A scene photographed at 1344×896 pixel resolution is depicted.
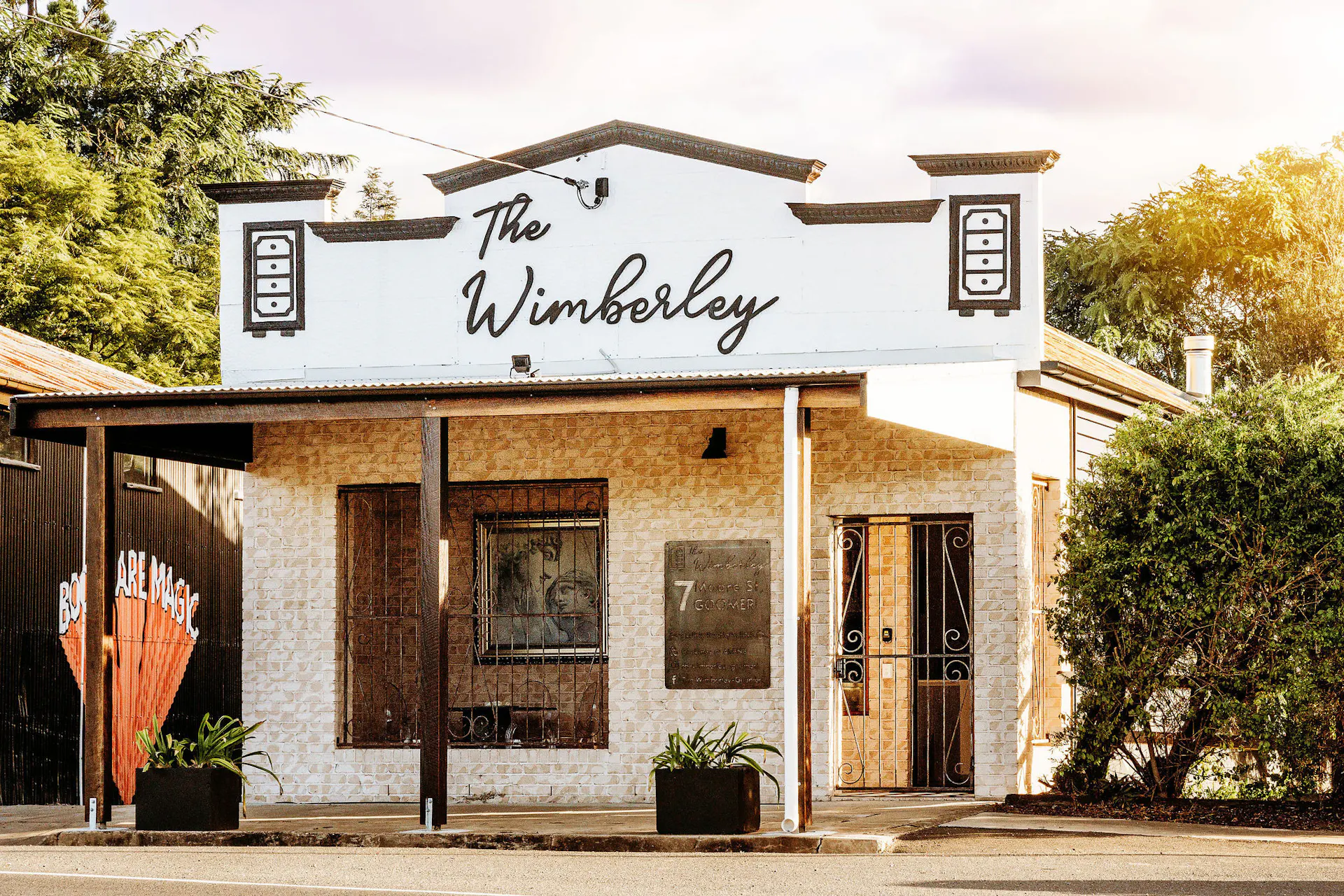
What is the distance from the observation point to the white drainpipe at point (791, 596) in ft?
34.9

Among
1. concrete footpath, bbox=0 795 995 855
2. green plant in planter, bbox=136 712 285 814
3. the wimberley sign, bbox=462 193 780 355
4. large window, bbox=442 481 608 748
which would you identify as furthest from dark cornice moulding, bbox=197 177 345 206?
concrete footpath, bbox=0 795 995 855

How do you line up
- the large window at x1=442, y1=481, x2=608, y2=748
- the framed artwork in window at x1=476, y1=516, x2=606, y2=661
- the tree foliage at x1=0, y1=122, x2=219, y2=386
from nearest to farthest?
1. the large window at x1=442, y1=481, x2=608, y2=748
2. the framed artwork in window at x1=476, y1=516, x2=606, y2=661
3. the tree foliage at x1=0, y1=122, x2=219, y2=386

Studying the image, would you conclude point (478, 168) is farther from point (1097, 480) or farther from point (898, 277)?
point (1097, 480)

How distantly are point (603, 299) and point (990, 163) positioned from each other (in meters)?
3.13

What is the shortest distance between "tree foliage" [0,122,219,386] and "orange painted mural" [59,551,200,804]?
41.5 ft

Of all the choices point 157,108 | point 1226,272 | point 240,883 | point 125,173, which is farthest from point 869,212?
point 1226,272

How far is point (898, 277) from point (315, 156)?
23.7 metres

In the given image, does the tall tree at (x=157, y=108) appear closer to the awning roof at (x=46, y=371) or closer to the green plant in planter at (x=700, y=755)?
the awning roof at (x=46, y=371)

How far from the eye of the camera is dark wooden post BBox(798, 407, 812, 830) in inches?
420

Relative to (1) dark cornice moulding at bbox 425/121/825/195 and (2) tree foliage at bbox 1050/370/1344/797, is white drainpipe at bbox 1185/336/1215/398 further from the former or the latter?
(1) dark cornice moulding at bbox 425/121/825/195

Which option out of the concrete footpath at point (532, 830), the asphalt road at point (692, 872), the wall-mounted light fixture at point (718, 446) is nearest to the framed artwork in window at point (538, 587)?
the wall-mounted light fixture at point (718, 446)

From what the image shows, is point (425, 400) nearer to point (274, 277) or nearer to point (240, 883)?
point (274, 277)

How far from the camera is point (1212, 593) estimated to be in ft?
38.7

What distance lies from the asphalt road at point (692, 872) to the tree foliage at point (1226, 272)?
2597cm
